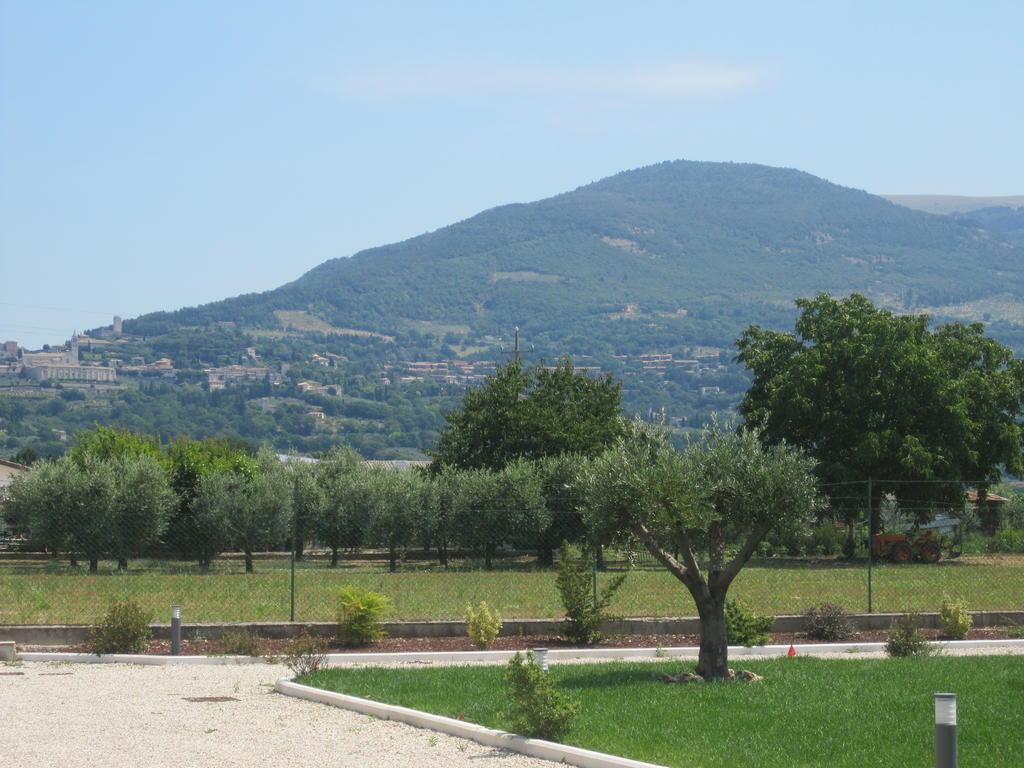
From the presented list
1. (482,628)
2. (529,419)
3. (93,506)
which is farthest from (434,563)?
(482,628)

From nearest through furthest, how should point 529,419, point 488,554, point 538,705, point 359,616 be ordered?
1. point 538,705
2. point 359,616
3. point 488,554
4. point 529,419

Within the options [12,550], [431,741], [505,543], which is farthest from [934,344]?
[431,741]

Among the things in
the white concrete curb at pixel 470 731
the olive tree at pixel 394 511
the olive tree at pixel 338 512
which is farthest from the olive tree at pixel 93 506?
the white concrete curb at pixel 470 731

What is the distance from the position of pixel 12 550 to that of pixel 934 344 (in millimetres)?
29651

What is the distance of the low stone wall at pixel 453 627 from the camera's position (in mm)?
17016

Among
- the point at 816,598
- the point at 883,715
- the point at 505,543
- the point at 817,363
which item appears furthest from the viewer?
the point at 817,363

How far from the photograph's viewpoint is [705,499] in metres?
13.4

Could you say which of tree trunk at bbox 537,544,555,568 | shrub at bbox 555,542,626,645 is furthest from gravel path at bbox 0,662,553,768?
tree trunk at bbox 537,544,555,568

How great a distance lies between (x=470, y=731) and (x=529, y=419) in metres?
31.6

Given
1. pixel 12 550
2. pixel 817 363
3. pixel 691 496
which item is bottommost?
pixel 12 550

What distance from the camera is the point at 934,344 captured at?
41938 millimetres

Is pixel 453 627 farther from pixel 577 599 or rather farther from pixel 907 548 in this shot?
pixel 907 548

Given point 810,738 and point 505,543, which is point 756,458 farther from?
point 505,543

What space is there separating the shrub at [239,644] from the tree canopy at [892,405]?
83.1 ft
